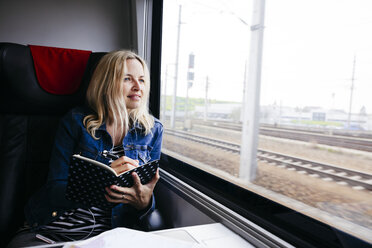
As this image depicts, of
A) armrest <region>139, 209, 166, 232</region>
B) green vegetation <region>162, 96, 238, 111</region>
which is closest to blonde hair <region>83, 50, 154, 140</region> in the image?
armrest <region>139, 209, 166, 232</region>

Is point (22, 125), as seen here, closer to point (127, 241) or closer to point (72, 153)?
point (72, 153)

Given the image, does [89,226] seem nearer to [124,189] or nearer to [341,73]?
[124,189]

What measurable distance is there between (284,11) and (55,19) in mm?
1758

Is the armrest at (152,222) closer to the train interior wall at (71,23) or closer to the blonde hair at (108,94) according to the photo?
the blonde hair at (108,94)

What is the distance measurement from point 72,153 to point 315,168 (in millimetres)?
1342

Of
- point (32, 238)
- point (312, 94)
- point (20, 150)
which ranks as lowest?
point (32, 238)

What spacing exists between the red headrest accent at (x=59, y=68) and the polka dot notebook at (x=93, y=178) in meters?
0.57

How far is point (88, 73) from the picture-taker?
1.32m

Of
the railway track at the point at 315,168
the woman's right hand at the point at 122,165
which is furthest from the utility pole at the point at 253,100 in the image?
the woman's right hand at the point at 122,165

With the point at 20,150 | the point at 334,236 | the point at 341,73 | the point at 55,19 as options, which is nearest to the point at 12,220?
the point at 20,150

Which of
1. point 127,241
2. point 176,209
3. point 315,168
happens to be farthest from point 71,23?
point 315,168

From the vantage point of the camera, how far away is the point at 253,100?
1.86 meters

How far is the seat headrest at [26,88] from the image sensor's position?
1146 mm

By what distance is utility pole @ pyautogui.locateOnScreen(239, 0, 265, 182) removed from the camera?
5.36ft
